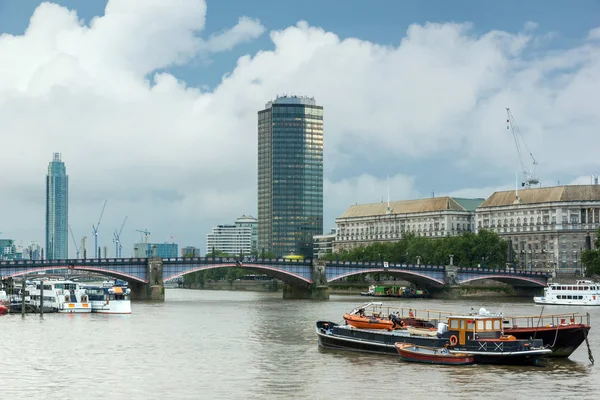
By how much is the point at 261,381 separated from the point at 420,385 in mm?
8375

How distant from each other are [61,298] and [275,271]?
5408 centimetres

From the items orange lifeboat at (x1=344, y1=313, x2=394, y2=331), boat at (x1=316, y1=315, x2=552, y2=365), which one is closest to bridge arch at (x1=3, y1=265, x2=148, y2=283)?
orange lifeboat at (x1=344, y1=313, x2=394, y2=331)

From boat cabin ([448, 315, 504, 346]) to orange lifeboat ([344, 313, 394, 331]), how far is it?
7.54m

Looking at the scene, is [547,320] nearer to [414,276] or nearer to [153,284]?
[153,284]

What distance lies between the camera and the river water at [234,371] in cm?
5350

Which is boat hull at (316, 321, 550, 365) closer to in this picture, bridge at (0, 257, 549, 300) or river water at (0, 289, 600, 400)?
river water at (0, 289, 600, 400)

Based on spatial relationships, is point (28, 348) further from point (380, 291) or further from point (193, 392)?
point (380, 291)

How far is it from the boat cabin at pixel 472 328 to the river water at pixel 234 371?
94.3 inches

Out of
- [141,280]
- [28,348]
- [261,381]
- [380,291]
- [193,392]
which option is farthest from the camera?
[380,291]

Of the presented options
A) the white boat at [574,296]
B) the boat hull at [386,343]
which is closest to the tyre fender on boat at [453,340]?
the boat hull at [386,343]

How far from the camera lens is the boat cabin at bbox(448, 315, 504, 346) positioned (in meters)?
63.4

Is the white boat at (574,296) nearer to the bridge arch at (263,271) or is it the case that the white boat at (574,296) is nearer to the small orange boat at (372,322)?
the bridge arch at (263,271)

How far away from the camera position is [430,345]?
64.2 metres

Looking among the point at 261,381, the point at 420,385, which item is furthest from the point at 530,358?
the point at 261,381
